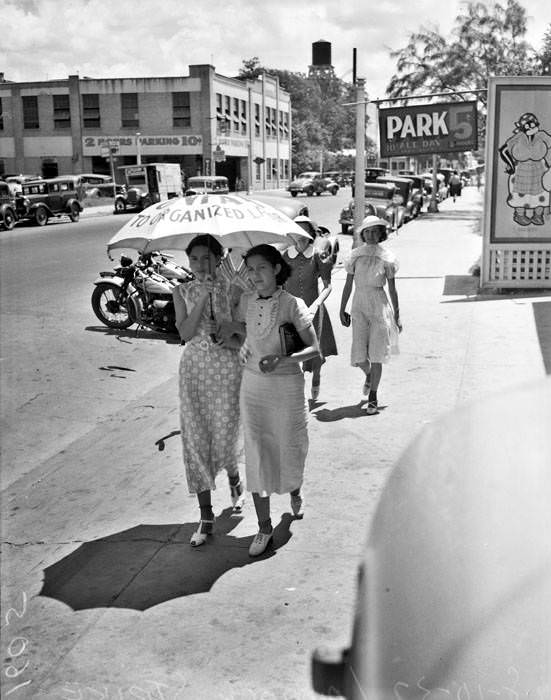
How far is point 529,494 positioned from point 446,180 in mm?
54845

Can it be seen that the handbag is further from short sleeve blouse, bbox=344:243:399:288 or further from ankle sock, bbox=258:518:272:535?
short sleeve blouse, bbox=344:243:399:288

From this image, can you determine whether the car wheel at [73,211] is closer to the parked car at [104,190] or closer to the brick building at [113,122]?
the parked car at [104,190]

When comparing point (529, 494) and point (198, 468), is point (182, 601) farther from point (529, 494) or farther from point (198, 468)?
point (529, 494)

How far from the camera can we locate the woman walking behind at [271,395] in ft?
→ 14.6

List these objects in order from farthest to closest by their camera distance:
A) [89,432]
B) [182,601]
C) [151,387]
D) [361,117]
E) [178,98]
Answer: [178,98]
[361,117]
[151,387]
[89,432]
[182,601]

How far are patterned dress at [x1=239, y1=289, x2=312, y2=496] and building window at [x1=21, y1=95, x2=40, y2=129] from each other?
6365 cm

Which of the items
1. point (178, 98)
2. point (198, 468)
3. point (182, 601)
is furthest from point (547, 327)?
point (178, 98)

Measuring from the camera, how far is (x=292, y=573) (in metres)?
4.20

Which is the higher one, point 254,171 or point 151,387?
point 254,171

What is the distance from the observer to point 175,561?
441 cm

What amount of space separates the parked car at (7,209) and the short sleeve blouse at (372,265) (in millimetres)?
23717

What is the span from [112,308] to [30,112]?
56972mm

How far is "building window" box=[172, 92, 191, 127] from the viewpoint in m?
61.4

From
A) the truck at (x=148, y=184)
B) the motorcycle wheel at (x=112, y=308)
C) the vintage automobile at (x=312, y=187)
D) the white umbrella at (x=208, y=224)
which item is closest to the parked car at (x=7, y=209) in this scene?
the truck at (x=148, y=184)
